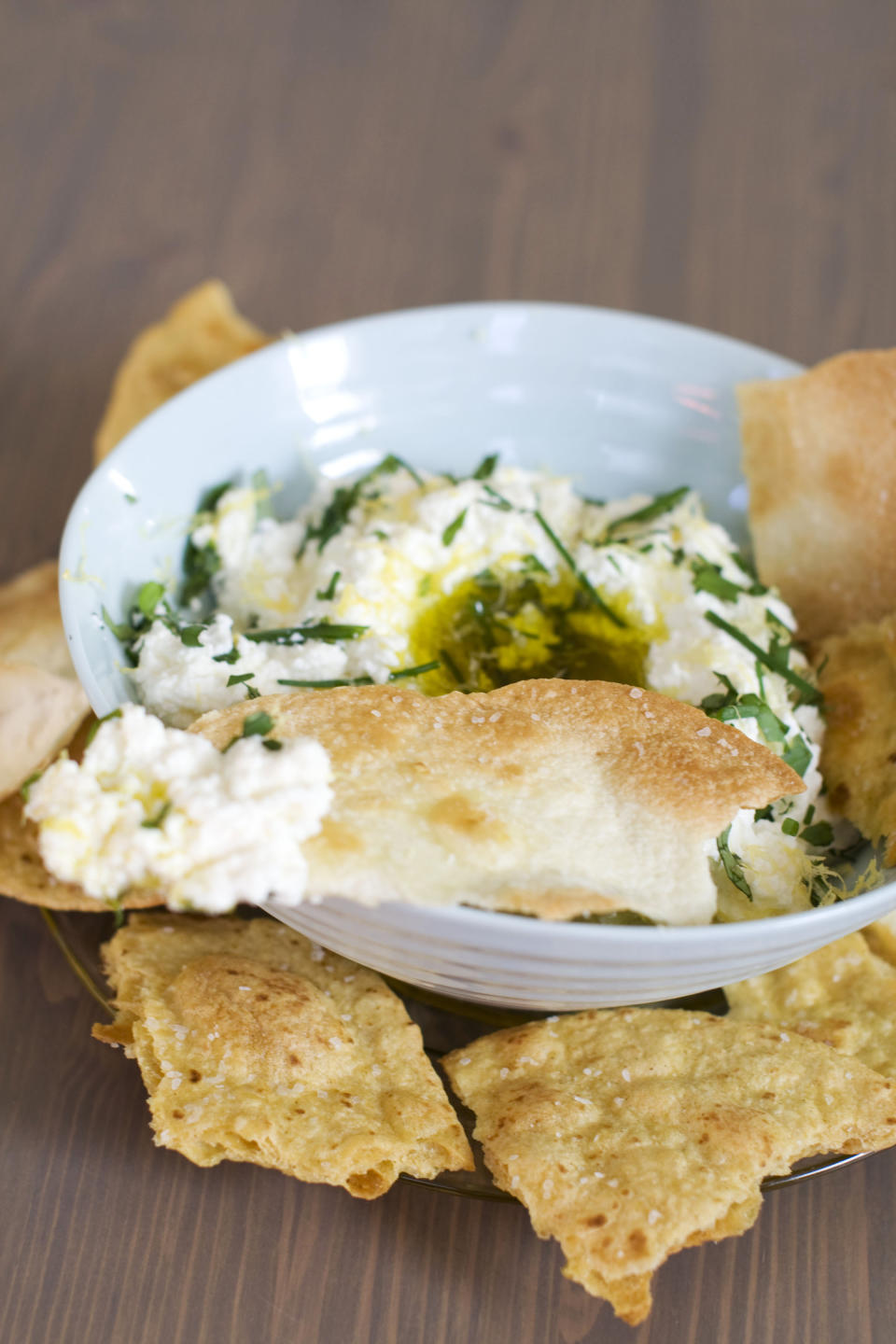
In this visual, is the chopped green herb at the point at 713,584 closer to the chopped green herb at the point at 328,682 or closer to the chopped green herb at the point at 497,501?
the chopped green herb at the point at 497,501

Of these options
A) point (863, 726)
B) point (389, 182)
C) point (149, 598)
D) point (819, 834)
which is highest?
point (389, 182)

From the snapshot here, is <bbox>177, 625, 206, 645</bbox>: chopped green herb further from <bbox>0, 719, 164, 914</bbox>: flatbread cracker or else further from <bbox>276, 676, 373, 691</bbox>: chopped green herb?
<bbox>0, 719, 164, 914</bbox>: flatbread cracker

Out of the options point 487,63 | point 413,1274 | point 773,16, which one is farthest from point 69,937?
point 773,16

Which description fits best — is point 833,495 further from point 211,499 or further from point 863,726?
point 211,499

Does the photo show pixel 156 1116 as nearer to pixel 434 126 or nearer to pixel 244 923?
pixel 244 923

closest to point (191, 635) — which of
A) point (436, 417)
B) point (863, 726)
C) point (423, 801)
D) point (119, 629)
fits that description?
point (119, 629)

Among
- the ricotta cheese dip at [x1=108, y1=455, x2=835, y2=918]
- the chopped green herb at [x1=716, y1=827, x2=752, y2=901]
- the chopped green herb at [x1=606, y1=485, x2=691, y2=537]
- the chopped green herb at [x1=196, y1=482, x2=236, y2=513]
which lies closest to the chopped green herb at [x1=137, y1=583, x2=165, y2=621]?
the ricotta cheese dip at [x1=108, y1=455, x2=835, y2=918]
